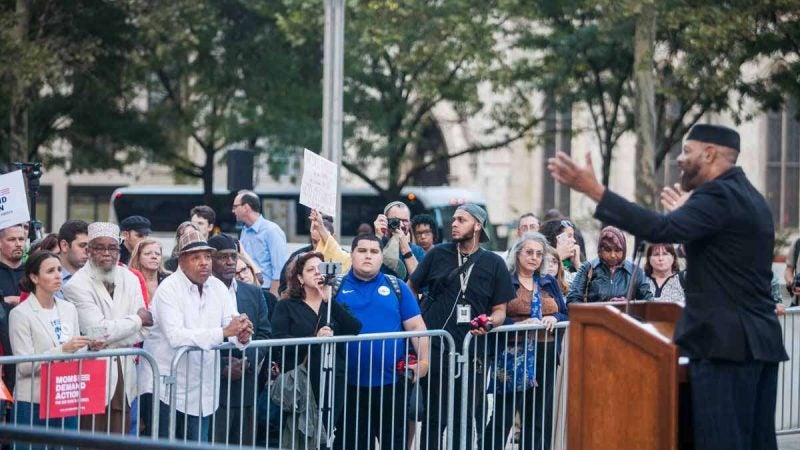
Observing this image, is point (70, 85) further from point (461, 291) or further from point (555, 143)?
Result: point (461, 291)

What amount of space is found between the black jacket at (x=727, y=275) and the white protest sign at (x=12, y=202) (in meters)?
5.59

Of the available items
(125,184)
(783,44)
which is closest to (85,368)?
(783,44)

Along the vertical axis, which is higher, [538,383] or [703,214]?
[703,214]

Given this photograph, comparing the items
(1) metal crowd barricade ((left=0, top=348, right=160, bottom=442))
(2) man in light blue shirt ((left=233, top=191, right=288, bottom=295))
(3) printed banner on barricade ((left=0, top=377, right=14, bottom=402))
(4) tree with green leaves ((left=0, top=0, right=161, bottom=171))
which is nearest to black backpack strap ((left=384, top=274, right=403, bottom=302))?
(1) metal crowd barricade ((left=0, top=348, right=160, bottom=442))

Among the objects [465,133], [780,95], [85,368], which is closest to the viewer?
[85,368]

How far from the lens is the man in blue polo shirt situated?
9.38m

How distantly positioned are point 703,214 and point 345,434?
3905 millimetres

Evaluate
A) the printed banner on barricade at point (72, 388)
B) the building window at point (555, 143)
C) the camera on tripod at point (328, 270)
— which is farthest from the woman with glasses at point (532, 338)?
the building window at point (555, 143)

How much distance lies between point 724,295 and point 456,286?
4.20 meters

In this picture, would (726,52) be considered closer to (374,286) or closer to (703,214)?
(374,286)

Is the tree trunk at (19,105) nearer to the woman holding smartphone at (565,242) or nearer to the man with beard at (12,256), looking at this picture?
the woman holding smartphone at (565,242)

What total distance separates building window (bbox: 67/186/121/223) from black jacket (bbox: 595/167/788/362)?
47.6 m

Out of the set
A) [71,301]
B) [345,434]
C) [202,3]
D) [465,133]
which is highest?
[202,3]

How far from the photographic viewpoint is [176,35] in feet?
98.5
